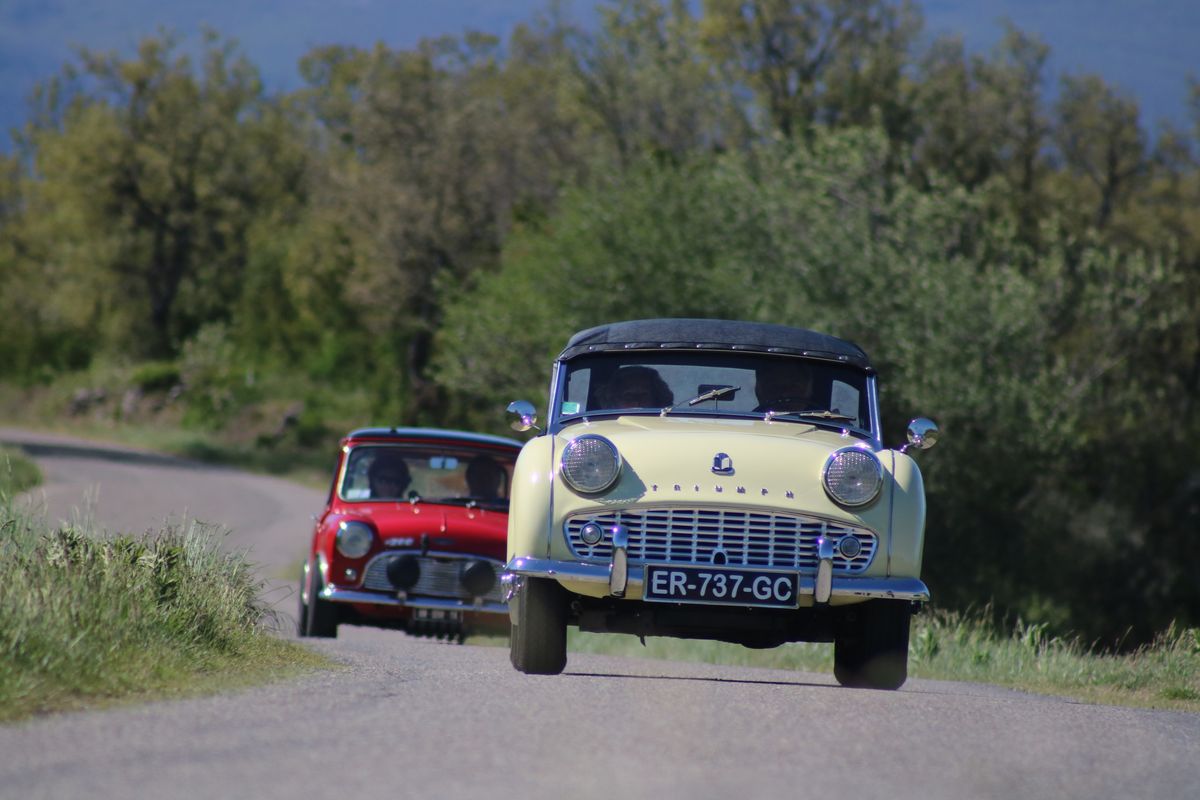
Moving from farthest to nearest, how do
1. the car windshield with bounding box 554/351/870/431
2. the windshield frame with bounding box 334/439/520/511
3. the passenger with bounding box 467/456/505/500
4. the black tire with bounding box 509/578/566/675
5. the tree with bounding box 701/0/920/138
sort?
the tree with bounding box 701/0/920/138
the passenger with bounding box 467/456/505/500
the windshield frame with bounding box 334/439/520/511
the car windshield with bounding box 554/351/870/431
the black tire with bounding box 509/578/566/675

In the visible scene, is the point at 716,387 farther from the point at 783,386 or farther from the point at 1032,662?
the point at 1032,662

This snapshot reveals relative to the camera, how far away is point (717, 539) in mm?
8609

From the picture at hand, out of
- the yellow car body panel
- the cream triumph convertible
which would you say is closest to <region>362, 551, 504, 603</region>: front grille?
the cream triumph convertible

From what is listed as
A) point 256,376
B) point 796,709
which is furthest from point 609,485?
point 256,376

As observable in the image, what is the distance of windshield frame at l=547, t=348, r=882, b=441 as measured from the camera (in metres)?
9.79

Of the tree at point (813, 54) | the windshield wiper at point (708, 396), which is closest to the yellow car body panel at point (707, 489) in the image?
the windshield wiper at point (708, 396)

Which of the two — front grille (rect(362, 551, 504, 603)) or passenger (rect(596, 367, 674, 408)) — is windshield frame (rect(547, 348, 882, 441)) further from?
front grille (rect(362, 551, 504, 603))

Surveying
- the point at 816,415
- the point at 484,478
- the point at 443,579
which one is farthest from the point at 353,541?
the point at 816,415

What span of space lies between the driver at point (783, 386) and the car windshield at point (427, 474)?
187 inches

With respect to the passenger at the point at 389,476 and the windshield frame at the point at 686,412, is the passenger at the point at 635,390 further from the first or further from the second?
the passenger at the point at 389,476

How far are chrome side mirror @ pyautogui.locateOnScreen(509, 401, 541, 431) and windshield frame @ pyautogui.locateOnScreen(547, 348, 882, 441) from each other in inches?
4.7

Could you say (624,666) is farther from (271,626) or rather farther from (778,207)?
(778,207)

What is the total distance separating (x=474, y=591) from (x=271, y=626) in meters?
3.21

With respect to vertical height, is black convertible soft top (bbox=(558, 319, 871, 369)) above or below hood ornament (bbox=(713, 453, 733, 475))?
above
